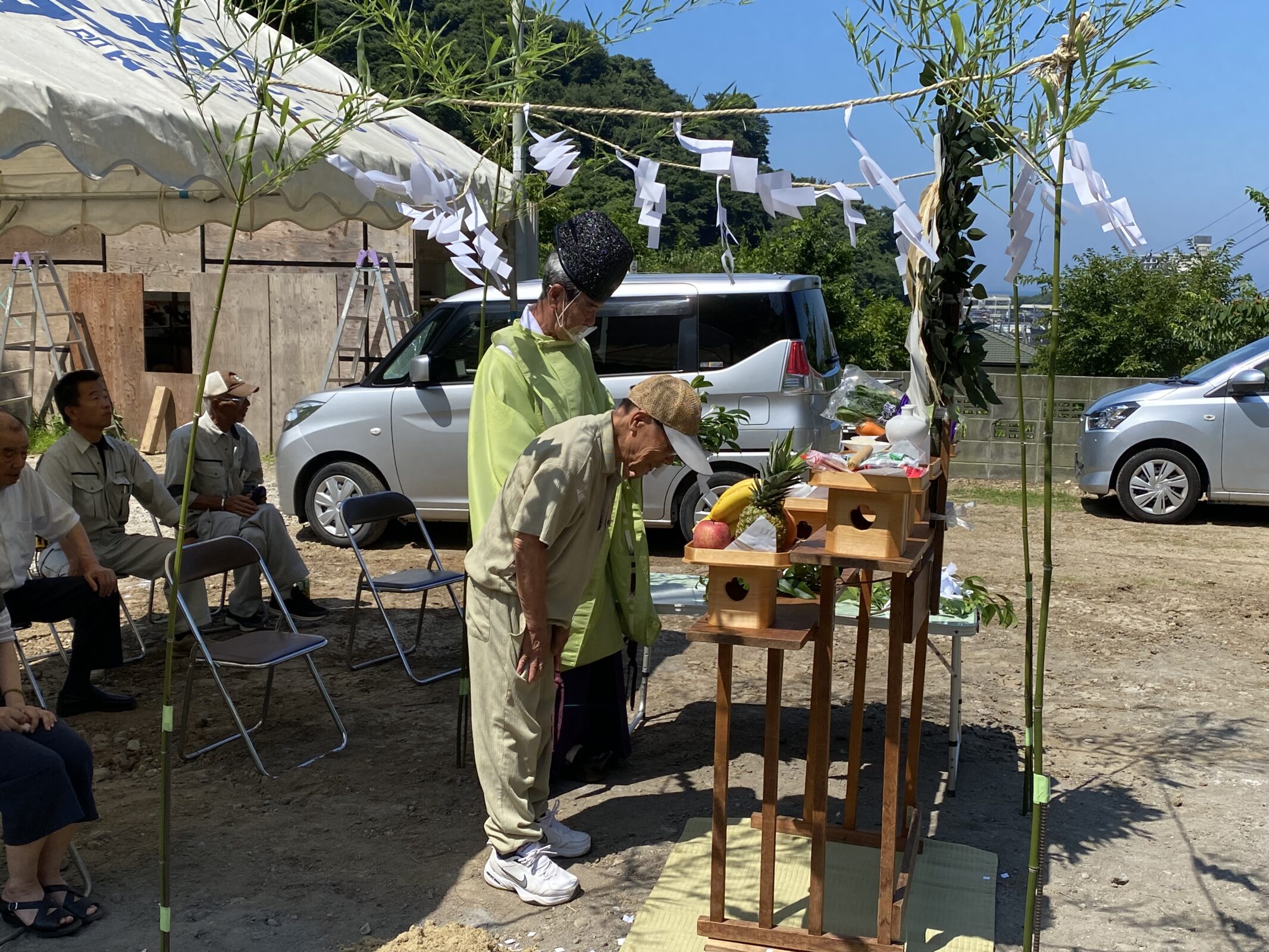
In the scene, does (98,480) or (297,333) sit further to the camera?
(297,333)

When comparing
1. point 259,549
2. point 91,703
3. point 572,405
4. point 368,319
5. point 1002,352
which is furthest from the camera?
point 1002,352

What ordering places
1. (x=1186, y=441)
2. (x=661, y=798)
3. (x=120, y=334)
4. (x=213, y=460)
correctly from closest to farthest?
(x=661, y=798) → (x=213, y=460) → (x=1186, y=441) → (x=120, y=334)

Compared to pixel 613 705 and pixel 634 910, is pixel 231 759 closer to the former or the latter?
pixel 613 705

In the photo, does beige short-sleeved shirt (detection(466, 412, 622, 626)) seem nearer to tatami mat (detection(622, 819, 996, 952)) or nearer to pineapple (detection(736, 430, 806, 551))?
pineapple (detection(736, 430, 806, 551))

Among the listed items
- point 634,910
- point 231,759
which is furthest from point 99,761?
point 634,910

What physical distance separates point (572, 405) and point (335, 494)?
5396 millimetres

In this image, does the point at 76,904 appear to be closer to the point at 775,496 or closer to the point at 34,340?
the point at 775,496

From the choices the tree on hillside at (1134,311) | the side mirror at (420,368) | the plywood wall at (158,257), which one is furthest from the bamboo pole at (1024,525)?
the plywood wall at (158,257)

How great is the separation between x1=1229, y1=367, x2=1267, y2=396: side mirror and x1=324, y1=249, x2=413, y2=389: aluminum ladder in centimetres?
828

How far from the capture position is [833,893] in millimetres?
3785

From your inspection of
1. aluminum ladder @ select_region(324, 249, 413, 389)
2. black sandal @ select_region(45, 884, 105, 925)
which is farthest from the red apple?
aluminum ladder @ select_region(324, 249, 413, 389)

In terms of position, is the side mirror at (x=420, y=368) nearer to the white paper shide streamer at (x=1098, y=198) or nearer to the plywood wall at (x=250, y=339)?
the plywood wall at (x=250, y=339)

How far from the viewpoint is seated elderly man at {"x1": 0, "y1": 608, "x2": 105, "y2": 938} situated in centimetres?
346

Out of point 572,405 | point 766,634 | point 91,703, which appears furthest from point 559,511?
point 91,703
